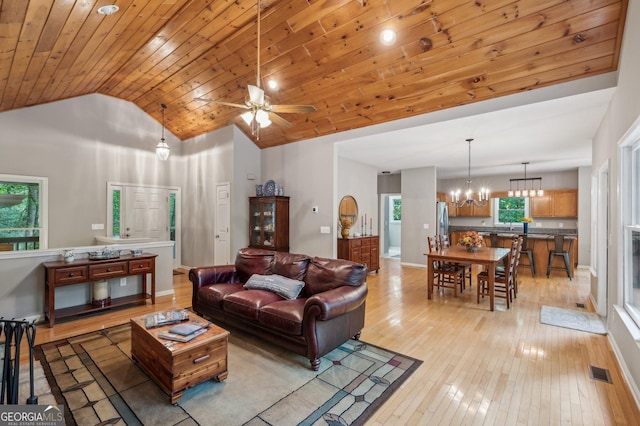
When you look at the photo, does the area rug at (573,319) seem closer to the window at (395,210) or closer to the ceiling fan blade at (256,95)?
the ceiling fan blade at (256,95)

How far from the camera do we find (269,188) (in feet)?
21.0

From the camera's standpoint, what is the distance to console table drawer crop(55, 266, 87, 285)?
143 inches

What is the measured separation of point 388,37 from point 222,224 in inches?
191

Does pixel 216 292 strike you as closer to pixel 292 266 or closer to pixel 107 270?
pixel 292 266

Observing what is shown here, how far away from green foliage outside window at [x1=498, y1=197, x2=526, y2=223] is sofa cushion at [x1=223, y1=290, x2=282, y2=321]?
339 inches

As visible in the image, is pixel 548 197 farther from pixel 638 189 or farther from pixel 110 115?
pixel 110 115

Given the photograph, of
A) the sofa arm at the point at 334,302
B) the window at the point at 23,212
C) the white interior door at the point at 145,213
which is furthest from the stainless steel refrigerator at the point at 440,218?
the window at the point at 23,212

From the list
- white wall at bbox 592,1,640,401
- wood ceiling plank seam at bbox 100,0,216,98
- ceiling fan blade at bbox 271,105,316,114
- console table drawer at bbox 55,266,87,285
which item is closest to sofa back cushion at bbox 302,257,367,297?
ceiling fan blade at bbox 271,105,316,114

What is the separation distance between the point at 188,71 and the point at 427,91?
371 centimetres

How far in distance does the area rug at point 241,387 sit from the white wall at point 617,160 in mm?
1699

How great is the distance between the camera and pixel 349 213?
268 inches

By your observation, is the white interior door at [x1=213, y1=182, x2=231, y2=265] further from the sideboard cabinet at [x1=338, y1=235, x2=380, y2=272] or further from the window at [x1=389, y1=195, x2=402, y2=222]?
the window at [x1=389, y1=195, x2=402, y2=222]

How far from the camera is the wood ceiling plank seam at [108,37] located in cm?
306

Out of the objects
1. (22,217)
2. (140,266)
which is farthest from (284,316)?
(22,217)
